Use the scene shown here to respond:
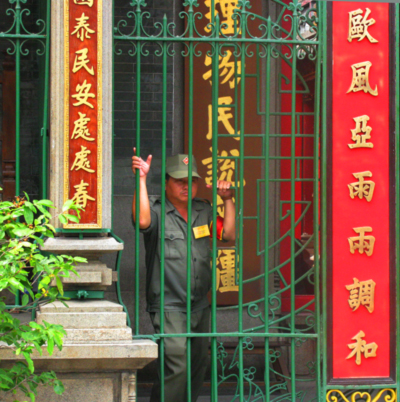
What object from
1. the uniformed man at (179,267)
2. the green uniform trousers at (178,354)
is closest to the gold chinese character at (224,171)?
the uniformed man at (179,267)

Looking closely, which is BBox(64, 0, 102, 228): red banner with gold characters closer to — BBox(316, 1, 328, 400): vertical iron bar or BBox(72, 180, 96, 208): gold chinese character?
BBox(72, 180, 96, 208): gold chinese character

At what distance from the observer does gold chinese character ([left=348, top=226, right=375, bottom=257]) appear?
16.6ft

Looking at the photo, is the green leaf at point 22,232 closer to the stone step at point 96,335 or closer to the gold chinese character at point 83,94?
the stone step at point 96,335

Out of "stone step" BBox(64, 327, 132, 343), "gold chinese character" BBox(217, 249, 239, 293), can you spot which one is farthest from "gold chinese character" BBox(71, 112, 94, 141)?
"gold chinese character" BBox(217, 249, 239, 293)

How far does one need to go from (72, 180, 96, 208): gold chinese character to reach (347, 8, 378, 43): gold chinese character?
2091 mm

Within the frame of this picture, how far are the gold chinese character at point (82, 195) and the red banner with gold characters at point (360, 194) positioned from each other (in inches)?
66.3

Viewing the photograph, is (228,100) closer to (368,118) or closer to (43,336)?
(368,118)

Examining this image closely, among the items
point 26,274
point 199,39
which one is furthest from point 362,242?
point 26,274

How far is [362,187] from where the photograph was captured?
5078mm

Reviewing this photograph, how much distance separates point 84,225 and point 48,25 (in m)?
1.36

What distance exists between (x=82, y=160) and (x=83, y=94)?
424mm

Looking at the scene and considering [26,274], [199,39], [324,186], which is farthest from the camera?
[324,186]

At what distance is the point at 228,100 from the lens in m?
7.02

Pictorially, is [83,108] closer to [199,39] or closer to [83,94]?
[83,94]
